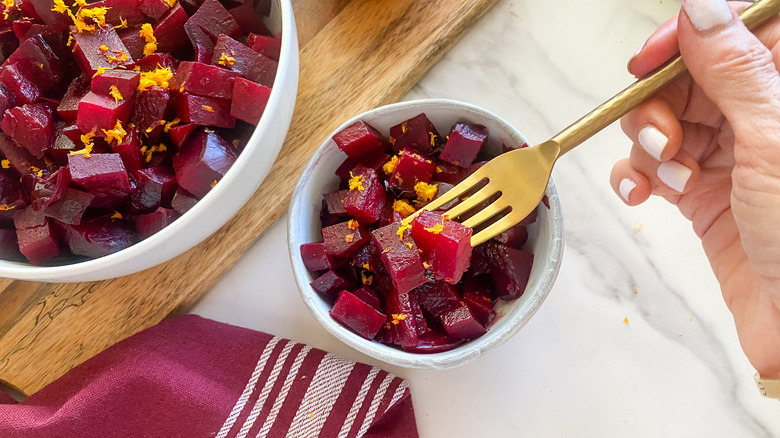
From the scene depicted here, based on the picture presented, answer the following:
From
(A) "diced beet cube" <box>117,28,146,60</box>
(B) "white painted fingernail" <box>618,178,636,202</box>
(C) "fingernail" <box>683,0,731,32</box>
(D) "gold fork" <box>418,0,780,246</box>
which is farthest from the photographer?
(B) "white painted fingernail" <box>618,178,636,202</box>

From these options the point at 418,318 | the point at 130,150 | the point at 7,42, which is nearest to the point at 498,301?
the point at 418,318

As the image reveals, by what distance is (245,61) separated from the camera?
1164mm

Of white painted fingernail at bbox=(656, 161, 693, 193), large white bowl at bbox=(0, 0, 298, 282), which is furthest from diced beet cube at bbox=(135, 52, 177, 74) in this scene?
Answer: white painted fingernail at bbox=(656, 161, 693, 193)

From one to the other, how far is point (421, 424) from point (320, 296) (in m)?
0.42

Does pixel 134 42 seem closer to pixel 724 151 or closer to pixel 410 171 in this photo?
pixel 410 171

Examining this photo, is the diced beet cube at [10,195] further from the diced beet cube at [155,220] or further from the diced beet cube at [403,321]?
the diced beet cube at [403,321]

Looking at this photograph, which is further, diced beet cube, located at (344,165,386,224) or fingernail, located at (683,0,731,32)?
diced beet cube, located at (344,165,386,224)

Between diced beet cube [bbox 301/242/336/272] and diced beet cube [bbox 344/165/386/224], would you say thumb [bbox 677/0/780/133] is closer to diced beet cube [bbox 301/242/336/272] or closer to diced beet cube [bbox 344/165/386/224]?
diced beet cube [bbox 344/165/386/224]

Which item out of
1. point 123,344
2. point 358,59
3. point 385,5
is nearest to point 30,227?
point 123,344

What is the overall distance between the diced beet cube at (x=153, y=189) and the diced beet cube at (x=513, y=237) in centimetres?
65

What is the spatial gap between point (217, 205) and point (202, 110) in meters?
0.18

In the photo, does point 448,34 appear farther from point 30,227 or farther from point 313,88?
point 30,227

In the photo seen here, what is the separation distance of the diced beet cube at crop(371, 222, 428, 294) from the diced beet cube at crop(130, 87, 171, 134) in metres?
0.46

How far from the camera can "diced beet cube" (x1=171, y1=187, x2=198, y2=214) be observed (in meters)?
1.14
